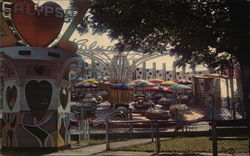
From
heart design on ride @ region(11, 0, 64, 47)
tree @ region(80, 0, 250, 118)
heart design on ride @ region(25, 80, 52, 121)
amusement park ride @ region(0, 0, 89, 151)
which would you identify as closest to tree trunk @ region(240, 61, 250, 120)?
tree @ region(80, 0, 250, 118)

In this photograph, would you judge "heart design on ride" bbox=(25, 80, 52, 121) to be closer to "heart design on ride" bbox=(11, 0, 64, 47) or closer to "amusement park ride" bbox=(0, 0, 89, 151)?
"amusement park ride" bbox=(0, 0, 89, 151)

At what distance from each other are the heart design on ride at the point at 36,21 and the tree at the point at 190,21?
261 cm

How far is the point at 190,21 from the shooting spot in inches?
420

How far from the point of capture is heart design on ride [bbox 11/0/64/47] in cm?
985

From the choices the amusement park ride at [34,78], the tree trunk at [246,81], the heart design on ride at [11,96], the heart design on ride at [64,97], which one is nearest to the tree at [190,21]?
the tree trunk at [246,81]

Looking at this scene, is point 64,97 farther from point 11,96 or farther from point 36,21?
point 36,21

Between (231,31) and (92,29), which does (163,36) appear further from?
(231,31)

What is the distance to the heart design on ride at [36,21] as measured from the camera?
9.85 metres

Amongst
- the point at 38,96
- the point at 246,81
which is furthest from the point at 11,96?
the point at 246,81

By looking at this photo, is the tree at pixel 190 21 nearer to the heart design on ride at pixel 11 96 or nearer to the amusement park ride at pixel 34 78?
the amusement park ride at pixel 34 78

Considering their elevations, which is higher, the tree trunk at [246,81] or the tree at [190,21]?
the tree at [190,21]

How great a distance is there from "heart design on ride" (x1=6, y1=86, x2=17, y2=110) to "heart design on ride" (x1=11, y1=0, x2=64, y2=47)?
5.89 feet

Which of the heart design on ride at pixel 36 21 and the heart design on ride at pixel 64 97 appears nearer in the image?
the heart design on ride at pixel 36 21

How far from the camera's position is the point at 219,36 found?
407 inches
